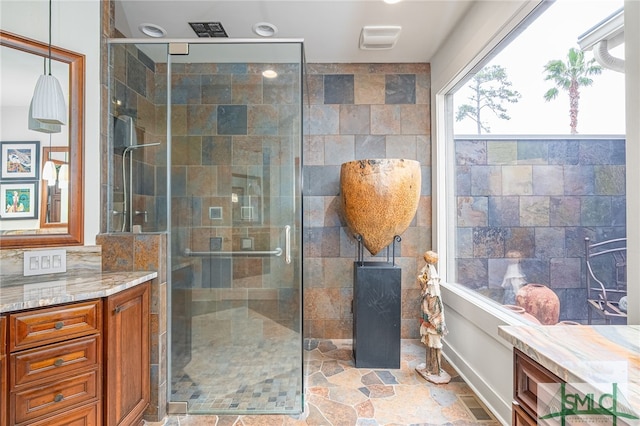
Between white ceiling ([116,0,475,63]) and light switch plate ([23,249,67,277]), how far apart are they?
1681 millimetres

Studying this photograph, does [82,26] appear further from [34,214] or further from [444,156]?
[444,156]

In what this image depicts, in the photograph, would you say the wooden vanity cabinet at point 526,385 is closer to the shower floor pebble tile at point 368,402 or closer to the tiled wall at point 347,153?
the shower floor pebble tile at point 368,402

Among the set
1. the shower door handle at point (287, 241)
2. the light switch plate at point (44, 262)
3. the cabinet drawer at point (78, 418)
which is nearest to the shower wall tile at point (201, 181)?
the shower door handle at point (287, 241)

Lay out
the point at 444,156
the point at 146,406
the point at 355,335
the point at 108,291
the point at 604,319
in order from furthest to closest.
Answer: the point at 444,156 < the point at 355,335 < the point at 146,406 < the point at 108,291 < the point at 604,319

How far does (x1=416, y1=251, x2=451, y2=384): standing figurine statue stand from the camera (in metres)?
2.21

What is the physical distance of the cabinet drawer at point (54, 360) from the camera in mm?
1214

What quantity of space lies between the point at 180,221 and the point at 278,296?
2.73 ft

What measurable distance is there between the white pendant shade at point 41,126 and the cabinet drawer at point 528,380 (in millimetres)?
2463

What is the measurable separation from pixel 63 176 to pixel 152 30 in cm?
140

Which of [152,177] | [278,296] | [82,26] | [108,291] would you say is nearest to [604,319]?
[278,296]

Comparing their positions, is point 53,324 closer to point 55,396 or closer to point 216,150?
point 55,396

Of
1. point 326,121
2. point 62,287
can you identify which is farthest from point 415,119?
point 62,287

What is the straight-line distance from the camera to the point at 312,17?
226 cm

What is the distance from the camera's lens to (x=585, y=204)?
4.72ft
